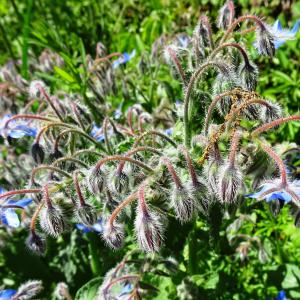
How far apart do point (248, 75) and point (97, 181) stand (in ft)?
1.83

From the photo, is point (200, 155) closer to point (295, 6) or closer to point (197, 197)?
point (197, 197)

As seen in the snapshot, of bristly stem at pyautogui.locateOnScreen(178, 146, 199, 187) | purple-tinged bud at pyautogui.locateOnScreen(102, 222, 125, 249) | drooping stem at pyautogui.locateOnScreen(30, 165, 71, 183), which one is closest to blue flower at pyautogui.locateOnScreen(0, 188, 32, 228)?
drooping stem at pyautogui.locateOnScreen(30, 165, 71, 183)

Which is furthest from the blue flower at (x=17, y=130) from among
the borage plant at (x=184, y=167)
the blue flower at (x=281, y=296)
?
the blue flower at (x=281, y=296)

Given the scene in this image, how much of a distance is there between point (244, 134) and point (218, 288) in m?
0.78

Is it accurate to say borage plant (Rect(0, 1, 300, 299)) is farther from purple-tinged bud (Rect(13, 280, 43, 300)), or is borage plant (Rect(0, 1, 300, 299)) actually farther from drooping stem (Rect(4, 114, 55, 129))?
purple-tinged bud (Rect(13, 280, 43, 300))

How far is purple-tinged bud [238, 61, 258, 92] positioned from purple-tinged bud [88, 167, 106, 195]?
1.70 feet

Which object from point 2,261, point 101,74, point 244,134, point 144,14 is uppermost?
point 244,134

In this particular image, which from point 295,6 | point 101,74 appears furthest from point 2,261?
point 295,6

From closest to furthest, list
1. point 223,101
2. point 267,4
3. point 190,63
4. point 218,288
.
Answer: point 223,101, point 190,63, point 218,288, point 267,4

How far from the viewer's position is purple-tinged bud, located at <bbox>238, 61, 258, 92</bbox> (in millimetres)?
1603

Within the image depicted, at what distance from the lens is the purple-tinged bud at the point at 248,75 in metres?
1.60

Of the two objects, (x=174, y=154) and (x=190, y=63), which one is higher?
(x=190, y=63)

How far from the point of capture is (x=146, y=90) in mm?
2850

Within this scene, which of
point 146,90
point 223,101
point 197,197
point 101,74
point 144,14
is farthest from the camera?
point 144,14
